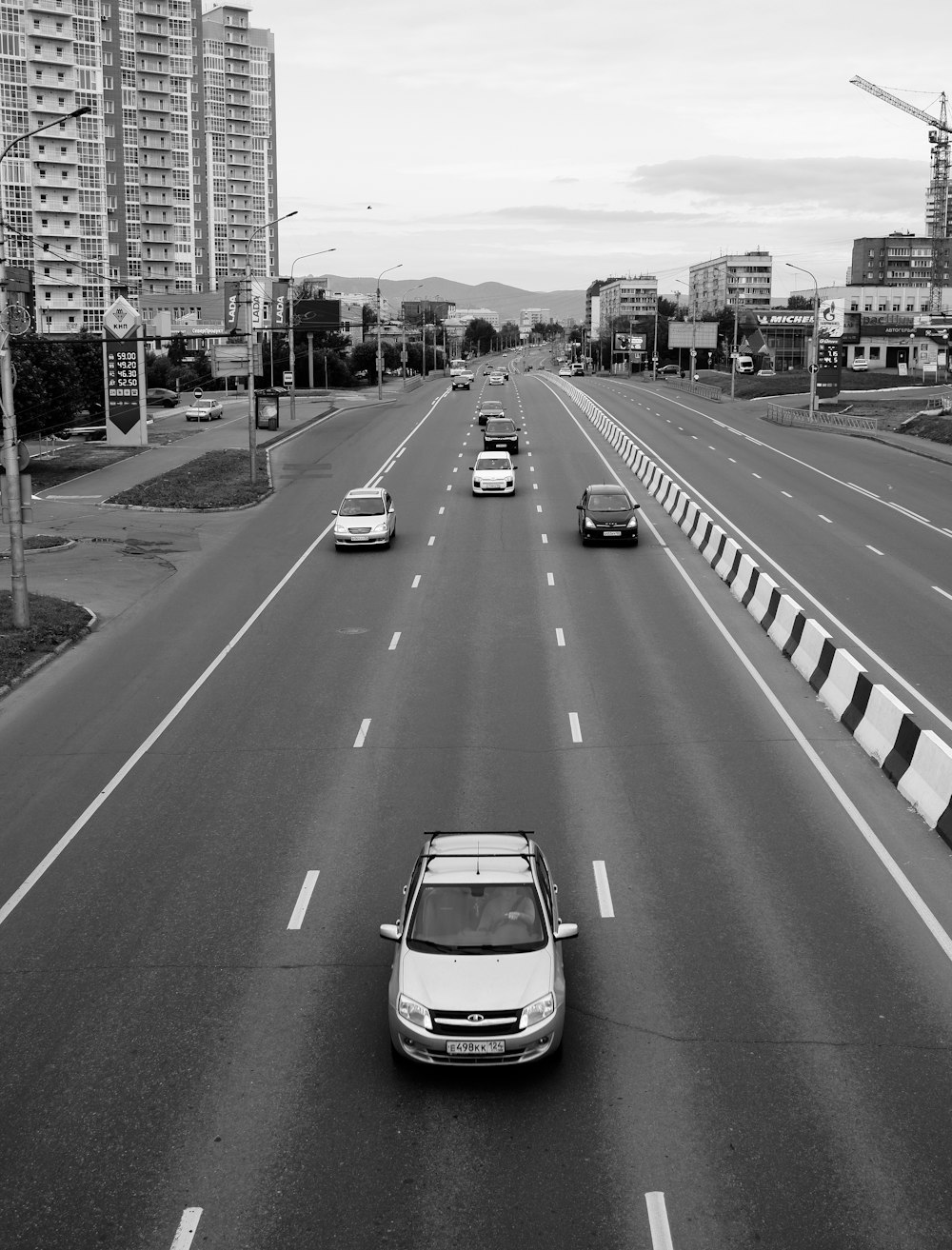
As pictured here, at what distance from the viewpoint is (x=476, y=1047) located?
9.70 meters

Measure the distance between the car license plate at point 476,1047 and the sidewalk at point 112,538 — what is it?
20188 mm

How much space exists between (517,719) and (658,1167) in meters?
11.3

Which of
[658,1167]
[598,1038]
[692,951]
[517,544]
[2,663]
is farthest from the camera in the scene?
[517,544]

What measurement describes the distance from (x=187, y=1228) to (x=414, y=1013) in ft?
7.52

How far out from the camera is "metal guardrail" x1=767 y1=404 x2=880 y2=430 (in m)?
74.9

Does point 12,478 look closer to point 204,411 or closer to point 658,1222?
point 658,1222

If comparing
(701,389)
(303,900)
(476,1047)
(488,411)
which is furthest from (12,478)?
(701,389)

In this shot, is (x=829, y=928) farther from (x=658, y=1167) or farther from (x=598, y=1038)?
(x=658, y=1167)

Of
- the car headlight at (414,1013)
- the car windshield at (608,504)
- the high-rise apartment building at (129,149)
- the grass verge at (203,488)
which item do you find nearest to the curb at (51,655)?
the car headlight at (414,1013)

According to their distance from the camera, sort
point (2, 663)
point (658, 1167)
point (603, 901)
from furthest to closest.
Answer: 1. point (2, 663)
2. point (603, 901)
3. point (658, 1167)

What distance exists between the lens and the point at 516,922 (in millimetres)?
10711

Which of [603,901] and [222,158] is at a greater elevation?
[222,158]

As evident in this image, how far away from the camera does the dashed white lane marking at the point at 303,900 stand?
42.2ft

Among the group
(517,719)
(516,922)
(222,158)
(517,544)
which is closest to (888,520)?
(517,544)
